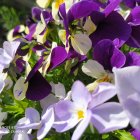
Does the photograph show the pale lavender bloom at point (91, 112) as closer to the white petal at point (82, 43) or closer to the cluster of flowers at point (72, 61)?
the cluster of flowers at point (72, 61)

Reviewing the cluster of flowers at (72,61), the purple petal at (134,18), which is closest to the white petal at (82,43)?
the cluster of flowers at (72,61)

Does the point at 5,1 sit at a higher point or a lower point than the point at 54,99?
lower

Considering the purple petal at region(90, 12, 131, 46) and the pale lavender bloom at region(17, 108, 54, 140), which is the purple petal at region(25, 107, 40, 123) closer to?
the pale lavender bloom at region(17, 108, 54, 140)

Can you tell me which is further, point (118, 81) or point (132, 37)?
point (132, 37)

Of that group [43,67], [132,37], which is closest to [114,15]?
[132,37]

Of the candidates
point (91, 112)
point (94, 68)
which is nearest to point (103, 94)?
point (91, 112)

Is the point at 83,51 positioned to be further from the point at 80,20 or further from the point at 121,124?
the point at 121,124

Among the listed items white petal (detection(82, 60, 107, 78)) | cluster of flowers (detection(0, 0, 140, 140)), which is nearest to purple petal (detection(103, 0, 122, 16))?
cluster of flowers (detection(0, 0, 140, 140))
